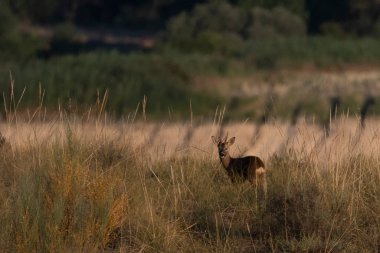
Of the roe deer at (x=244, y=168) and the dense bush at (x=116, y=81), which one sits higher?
the roe deer at (x=244, y=168)

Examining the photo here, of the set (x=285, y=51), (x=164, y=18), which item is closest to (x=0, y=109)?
(x=285, y=51)

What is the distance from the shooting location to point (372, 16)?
55.3 meters

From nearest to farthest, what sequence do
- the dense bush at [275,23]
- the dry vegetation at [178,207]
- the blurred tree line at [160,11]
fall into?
the dry vegetation at [178,207] < the dense bush at [275,23] < the blurred tree line at [160,11]

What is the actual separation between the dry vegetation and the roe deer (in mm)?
89

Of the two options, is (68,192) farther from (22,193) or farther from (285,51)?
(285,51)

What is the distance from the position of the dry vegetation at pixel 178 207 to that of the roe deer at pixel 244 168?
9cm

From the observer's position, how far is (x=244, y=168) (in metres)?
8.27

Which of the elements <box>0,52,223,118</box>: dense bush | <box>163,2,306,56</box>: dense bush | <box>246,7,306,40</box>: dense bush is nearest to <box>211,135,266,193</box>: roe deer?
<box>0,52,223,118</box>: dense bush

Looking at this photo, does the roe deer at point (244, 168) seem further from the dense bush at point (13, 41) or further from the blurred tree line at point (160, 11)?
the blurred tree line at point (160, 11)

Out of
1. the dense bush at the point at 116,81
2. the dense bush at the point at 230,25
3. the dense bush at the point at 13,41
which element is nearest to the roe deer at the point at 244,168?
the dense bush at the point at 116,81

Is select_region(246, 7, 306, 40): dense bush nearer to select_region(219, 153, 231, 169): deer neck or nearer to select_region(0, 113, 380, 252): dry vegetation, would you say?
select_region(219, 153, 231, 169): deer neck

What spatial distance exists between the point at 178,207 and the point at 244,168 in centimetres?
107

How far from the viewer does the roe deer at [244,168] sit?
8023mm

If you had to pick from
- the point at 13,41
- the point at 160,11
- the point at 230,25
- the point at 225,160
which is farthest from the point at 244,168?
the point at 160,11
